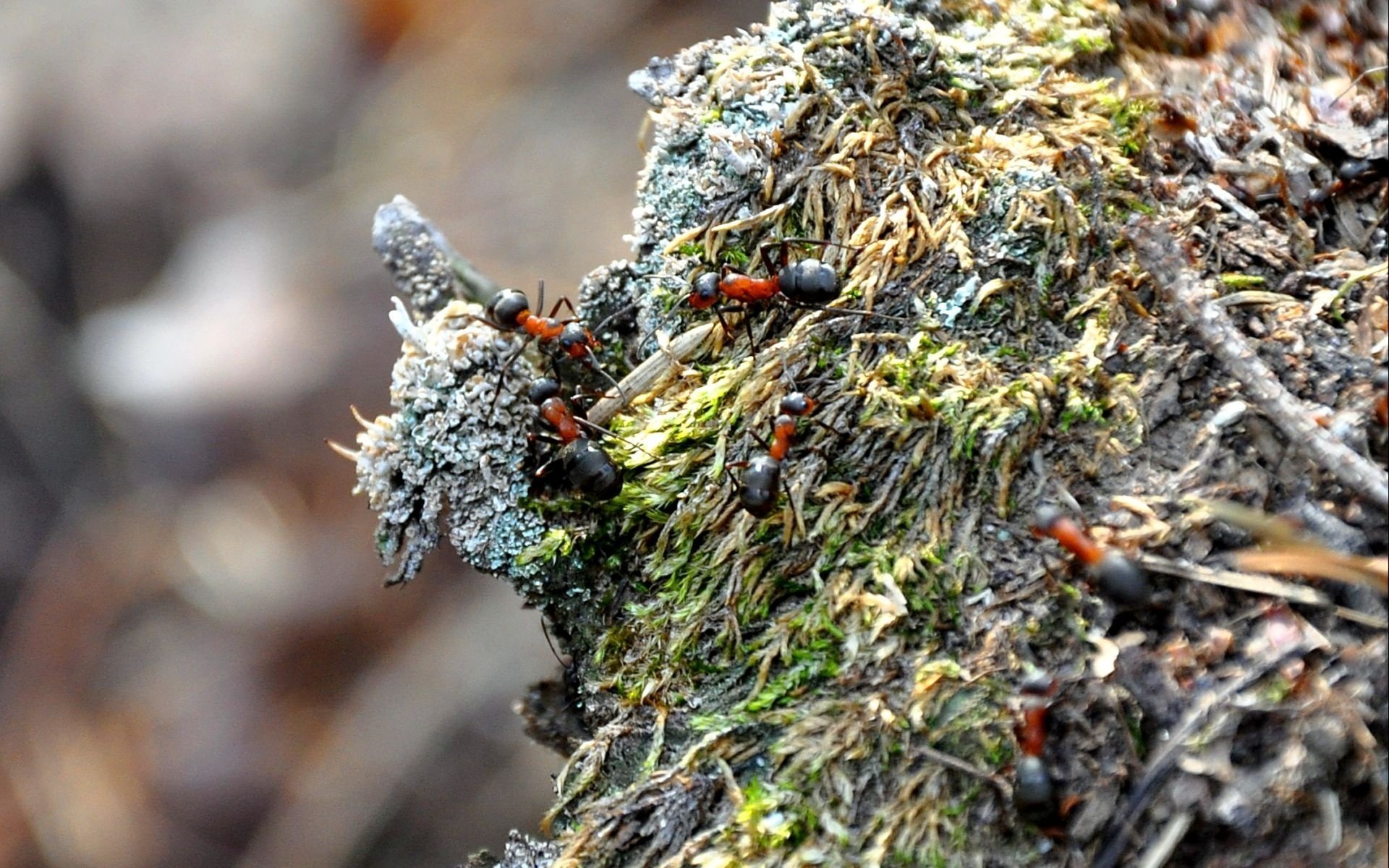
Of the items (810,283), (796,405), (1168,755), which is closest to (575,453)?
(796,405)

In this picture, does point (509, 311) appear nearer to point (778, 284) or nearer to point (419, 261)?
point (419, 261)

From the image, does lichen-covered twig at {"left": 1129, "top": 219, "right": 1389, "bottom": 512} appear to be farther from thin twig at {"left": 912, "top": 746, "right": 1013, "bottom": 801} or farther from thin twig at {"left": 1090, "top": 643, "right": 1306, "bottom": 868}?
thin twig at {"left": 912, "top": 746, "right": 1013, "bottom": 801}

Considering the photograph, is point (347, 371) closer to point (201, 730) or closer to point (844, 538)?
point (201, 730)

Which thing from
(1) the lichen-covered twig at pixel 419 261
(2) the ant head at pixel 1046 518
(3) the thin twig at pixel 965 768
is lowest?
(3) the thin twig at pixel 965 768

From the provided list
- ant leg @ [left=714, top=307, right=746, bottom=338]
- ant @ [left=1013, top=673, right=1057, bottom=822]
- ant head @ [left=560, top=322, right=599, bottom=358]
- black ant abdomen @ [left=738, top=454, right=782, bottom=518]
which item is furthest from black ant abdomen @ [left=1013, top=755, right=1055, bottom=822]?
ant head @ [left=560, top=322, right=599, bottom=358]

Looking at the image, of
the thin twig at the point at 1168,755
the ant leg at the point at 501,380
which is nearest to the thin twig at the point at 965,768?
the thin twig at the point at 1168,755

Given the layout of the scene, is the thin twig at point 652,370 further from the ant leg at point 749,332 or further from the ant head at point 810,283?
the ant head at point 810,283

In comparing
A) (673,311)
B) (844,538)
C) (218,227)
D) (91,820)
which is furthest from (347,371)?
(844,538)
